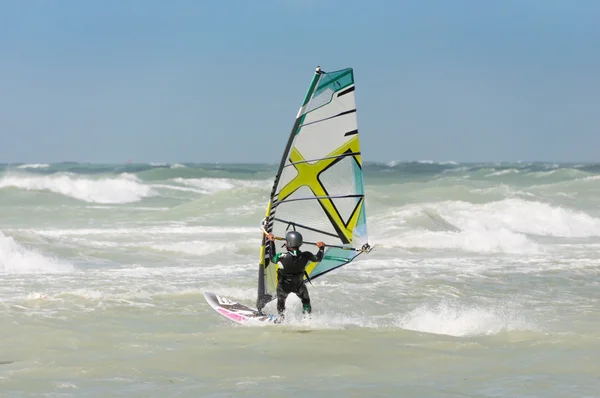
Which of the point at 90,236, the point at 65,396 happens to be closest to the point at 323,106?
the point at 65,396

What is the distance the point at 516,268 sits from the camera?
1339 centimetres

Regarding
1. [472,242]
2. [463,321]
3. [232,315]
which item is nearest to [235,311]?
[232,315]

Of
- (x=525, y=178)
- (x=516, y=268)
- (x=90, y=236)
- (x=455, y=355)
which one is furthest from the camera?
(x=525, y=178)

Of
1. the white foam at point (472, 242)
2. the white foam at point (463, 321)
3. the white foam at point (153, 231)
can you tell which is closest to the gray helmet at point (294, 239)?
the white foam at point (463, 321)

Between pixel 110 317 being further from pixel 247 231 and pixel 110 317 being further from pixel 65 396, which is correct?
pixel 247 231

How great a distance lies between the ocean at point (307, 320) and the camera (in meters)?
6.02

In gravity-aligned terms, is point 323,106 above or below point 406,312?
above

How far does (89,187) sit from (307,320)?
30870mm

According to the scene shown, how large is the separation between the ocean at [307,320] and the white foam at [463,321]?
22 millimetres

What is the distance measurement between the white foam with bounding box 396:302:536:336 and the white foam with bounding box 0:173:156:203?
88.4 ft

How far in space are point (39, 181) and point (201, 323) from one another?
1209 inches

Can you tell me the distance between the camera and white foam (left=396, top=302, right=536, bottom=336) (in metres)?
7.98

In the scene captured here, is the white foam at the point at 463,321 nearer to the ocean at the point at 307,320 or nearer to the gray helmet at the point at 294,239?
the ocean at the point at 307,320

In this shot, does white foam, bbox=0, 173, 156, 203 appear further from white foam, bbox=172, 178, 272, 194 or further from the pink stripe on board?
the pink stripe on board
